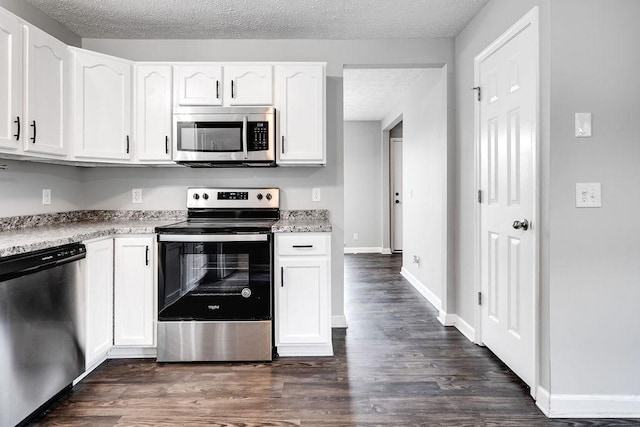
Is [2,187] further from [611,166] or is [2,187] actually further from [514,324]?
[611,166]

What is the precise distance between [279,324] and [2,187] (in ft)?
6.48

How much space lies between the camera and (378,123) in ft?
23.7

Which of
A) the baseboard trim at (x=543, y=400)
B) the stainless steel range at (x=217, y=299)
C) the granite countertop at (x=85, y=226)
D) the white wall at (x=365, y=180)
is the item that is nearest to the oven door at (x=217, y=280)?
the stainless steel range at (x=217, y=299)

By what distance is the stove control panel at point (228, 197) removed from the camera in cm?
308

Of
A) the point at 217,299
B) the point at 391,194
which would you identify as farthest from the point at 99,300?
the point at 391,194

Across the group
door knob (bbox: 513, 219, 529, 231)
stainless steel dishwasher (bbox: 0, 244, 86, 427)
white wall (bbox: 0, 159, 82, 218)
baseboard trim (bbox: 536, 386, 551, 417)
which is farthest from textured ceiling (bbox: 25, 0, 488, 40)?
baseboard trim (bbox: 536, 386, 551, 417)

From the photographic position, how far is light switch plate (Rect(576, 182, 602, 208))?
6.12ft

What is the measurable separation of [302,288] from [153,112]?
174 cm

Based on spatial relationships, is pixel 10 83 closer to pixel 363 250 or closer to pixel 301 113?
pixel 301 113

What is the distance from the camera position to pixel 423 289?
13.7ft

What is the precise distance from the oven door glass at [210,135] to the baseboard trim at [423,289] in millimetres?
2335

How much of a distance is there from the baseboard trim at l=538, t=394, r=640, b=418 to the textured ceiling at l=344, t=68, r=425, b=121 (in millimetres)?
2731

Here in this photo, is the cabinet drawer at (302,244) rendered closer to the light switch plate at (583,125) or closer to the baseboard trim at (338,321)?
the baseboard trim at (338,321)

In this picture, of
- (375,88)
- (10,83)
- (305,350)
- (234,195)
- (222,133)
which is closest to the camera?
(10,83)
